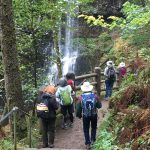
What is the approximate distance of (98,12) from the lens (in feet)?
92.7

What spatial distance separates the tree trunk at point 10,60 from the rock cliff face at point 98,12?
17.4 m

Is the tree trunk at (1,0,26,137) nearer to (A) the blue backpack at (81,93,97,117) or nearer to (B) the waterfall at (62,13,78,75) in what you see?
(A) the blue backpack at (81,93,97,117)

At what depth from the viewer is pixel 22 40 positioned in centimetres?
1262

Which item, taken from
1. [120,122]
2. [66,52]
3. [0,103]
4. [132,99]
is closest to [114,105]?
[132,99]

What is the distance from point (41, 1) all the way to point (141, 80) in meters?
4.88

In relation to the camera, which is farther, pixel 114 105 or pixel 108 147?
pixel 114 105

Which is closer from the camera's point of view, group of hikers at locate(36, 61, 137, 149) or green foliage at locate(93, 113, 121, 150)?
green foliage at locate(93, 113, 121, 150)

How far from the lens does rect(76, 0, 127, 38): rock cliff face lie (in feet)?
91.1

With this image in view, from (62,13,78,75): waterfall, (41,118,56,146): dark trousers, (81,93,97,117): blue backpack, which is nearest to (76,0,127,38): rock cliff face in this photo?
(62,13,78,75): waterfall

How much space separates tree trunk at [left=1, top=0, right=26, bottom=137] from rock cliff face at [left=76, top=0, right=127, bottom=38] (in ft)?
57.0

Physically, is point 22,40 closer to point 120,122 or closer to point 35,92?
point 35,92

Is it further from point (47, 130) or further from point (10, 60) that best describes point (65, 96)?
point (10, 60)

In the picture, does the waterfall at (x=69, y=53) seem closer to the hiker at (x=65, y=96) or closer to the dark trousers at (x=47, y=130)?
the hiker at (x=65, y=96)

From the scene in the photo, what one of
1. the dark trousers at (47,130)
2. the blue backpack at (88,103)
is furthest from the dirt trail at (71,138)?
the blue backpack at (88,103)
